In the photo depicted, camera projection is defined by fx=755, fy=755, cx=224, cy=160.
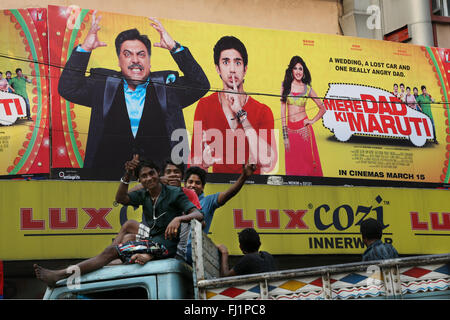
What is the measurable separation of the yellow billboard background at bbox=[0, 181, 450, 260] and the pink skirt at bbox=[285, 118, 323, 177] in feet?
1.58

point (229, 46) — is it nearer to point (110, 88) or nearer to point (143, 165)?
point (110, 88)

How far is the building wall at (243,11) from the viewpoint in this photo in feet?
57.5

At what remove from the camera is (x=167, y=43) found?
53.3 feet

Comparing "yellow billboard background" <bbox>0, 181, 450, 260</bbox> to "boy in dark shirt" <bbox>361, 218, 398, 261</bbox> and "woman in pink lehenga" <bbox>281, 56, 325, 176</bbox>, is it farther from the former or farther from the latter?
"boy in dark shirt" <bbox>361, 218, 398, 261</bbox>

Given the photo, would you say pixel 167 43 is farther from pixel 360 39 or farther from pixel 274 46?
pixel 360 39

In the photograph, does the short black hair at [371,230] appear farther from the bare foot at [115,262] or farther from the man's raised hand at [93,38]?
the man's raised hand at [93,38]

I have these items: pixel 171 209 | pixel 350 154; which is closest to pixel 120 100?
pixel 350 154

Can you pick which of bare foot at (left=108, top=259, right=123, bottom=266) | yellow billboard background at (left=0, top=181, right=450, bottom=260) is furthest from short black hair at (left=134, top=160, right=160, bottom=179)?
yellow billboard background at (left=0, top=181, right=450, bottom=260)

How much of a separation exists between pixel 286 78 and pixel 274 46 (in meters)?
0.77

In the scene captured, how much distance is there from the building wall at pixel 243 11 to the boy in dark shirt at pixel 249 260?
40.3 feet

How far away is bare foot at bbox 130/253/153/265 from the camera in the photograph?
4.96m

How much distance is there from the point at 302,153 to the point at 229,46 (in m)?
2.88

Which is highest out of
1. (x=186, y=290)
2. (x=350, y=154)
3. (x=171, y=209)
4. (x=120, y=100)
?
(x=120, y=100)

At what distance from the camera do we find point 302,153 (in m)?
16.8
